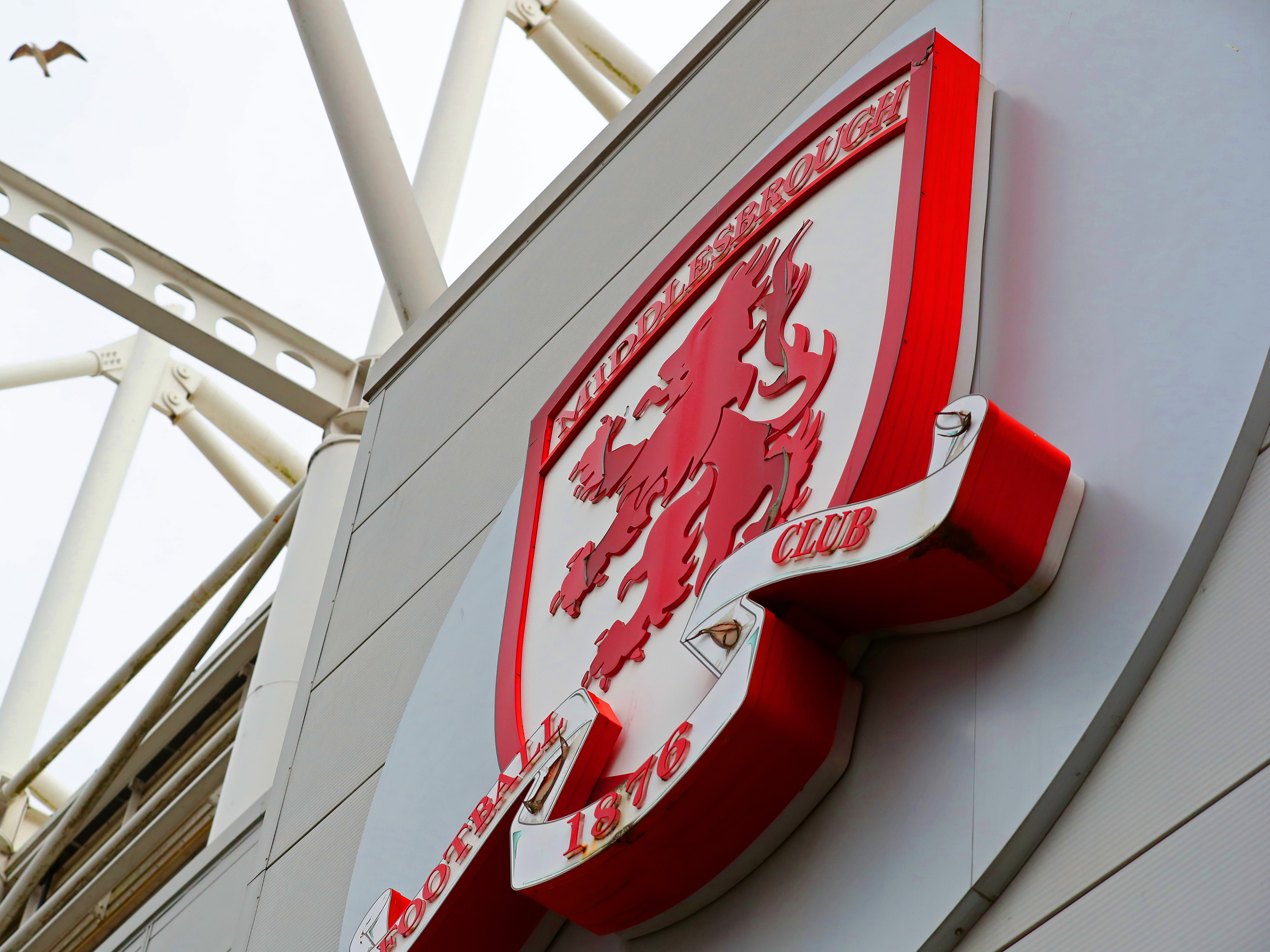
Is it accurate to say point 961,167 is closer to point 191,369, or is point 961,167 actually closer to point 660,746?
A: point 660,746

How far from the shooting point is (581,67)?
43.7ft

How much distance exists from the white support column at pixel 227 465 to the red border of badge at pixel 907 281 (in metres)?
12.8

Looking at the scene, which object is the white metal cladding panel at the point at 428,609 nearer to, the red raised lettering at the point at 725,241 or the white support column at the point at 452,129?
the red raised lettering at the point at 725,241

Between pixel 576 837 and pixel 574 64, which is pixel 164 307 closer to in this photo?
pixel 574 64

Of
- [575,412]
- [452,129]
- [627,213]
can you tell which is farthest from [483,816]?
[452,129]

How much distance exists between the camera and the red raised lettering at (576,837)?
9.22 ft

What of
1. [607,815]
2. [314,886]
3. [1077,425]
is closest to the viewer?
[1077,425]

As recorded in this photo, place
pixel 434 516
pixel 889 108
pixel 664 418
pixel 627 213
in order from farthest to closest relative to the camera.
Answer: pixel 434 516 < pixel 627 213 < pixel 664 418 < pixel 889 108

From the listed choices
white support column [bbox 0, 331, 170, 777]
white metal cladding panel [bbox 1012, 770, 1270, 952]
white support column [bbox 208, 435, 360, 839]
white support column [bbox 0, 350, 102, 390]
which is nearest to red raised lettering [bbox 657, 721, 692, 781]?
white metal cladding panel [bbox 1012, 770, 1270, 952]

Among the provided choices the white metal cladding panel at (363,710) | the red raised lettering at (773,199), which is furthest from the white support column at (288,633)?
the red raised lettering at (773,199)

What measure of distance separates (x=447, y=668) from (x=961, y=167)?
1913mm

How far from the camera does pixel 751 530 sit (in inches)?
121

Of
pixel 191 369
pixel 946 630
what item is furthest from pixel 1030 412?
pixel 191 369

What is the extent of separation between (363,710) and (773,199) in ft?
6.94
